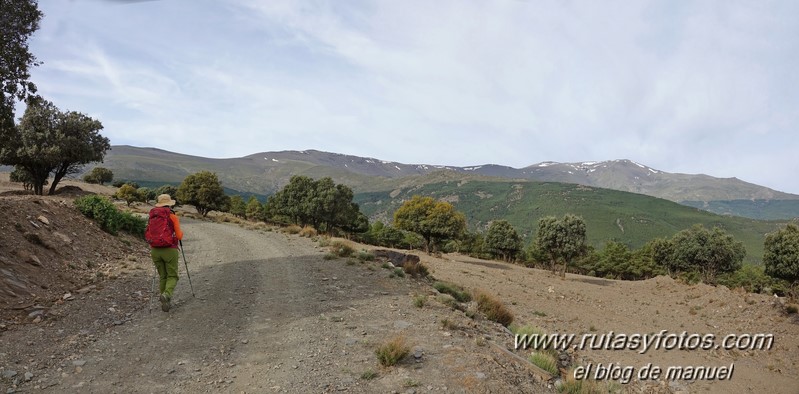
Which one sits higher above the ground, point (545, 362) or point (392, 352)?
point (392, 352)

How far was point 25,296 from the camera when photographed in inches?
361

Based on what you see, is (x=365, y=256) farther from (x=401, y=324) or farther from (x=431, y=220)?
(x=431, y=220)

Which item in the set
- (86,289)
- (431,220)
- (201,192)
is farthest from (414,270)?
(201,192)

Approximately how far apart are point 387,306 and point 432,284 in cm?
497

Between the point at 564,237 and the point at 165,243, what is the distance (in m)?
53.0

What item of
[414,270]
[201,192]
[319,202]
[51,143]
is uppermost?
[51,143]

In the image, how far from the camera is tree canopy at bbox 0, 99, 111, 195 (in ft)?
109

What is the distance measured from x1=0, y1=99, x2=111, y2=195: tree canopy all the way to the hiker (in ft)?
105

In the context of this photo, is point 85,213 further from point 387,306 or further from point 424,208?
point 424,208

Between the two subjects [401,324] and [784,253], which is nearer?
[401,324]

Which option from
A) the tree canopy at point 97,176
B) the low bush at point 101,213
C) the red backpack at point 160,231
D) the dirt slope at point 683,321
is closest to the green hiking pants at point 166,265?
the red backpack at point 160,231

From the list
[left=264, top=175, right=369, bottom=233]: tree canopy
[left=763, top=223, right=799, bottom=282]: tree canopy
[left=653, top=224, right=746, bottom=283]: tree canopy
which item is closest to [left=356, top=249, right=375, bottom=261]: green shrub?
[left=264, top=175, right=369, bottom=233]: tree canopy

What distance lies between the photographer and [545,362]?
834 cm

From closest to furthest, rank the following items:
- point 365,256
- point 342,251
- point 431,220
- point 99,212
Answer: point 99,212 < point 365,256 < point 342,251 < point 431,220
